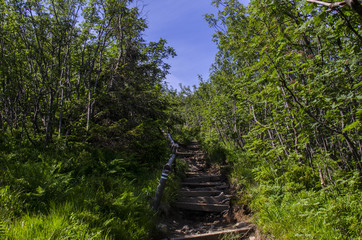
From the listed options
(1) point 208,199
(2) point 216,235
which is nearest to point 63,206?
(2) point 216,235

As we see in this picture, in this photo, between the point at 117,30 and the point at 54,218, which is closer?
the point at 54,218

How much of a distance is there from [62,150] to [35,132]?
64.5 inches

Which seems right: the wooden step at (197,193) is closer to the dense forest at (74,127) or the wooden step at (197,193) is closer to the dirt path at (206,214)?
the dirt path at (206,214)

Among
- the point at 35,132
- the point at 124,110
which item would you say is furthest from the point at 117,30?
the point at 35,132

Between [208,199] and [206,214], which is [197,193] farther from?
[206,214]

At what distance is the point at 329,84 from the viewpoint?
334 centimetres

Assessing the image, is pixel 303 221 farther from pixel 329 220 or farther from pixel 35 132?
pixel 35 132

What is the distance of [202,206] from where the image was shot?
6.00 meters

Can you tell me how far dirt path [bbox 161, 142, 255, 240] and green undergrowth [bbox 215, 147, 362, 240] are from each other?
415mm

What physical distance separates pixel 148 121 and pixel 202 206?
13.0 feet

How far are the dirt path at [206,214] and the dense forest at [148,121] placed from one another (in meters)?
0.42

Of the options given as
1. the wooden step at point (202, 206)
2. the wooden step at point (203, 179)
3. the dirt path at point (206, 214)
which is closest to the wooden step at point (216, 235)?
the dirt path at point (206, 214)

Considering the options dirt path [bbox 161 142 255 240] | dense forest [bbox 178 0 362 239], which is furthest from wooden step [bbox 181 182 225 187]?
dense forest [bbox 178 0 362 239]

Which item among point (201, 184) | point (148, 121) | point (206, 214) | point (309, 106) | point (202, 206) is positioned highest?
point (148, 121)
